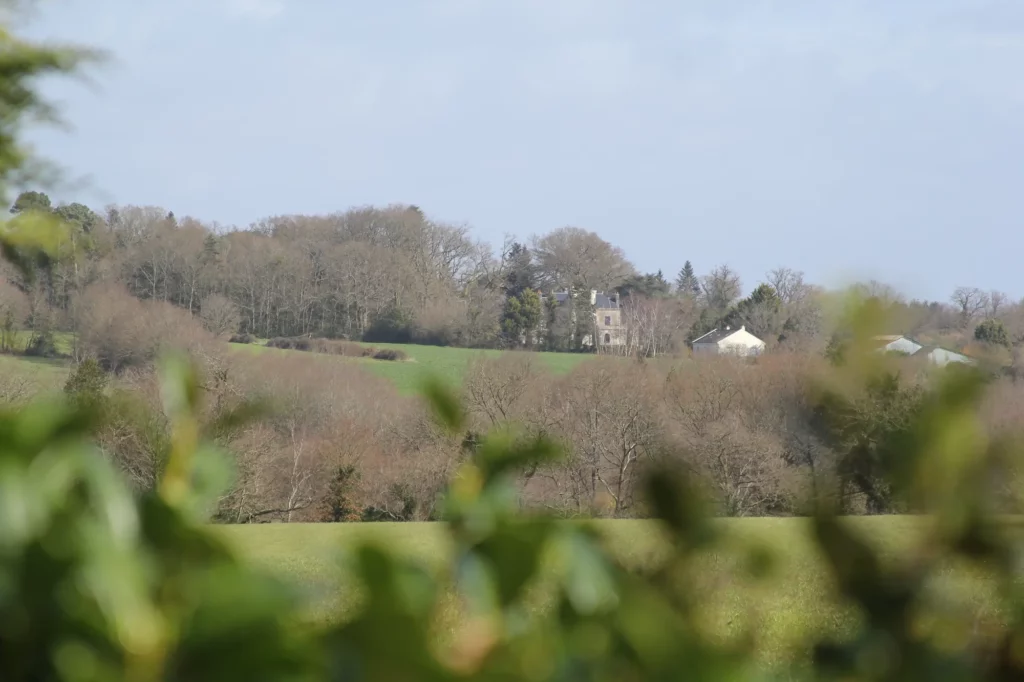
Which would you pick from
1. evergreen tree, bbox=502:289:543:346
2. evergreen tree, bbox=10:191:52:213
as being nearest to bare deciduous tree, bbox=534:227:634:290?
evergreen tree, bbox=502:289:543:346

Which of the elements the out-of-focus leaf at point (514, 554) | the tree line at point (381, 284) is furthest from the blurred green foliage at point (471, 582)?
the tree line at point (381, 284)

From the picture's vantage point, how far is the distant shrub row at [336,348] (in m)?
21.4

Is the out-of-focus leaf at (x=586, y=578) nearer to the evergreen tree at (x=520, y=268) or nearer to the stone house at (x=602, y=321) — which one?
the stone house at (x=602, y=321)

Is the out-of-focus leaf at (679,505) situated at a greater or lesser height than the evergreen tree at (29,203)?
lesser

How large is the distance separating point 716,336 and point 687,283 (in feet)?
22.4

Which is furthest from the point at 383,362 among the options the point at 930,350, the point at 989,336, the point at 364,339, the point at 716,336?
the point at 930,350

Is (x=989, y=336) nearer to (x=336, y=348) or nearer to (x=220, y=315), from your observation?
(x=220, y=315)

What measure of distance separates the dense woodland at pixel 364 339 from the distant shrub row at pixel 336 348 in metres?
0.69

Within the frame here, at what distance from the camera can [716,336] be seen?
845 inches

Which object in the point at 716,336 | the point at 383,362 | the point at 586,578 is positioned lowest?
the point at 383,362

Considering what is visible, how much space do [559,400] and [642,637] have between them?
17.2 m

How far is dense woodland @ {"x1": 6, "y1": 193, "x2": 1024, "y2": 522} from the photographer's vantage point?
1391cm

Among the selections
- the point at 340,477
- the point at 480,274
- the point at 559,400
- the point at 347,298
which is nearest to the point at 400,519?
the point at 340,477

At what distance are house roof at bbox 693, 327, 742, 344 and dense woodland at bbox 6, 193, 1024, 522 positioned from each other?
333mm
